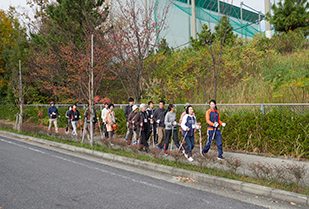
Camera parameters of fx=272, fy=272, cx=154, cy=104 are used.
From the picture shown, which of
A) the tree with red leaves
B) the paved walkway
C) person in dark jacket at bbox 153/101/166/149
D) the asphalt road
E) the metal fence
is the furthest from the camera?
the tree with red leaves

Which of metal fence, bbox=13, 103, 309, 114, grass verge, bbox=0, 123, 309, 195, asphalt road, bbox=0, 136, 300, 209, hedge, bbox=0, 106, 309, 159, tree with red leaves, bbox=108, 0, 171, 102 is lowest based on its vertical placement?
asphalt road, bbox=0, 136, 300, 209

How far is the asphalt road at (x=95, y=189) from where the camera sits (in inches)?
194

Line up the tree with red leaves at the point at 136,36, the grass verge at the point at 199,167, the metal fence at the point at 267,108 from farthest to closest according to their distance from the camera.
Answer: the tree with red leaves at the point at 136,36 < the metal fence at the point at 267,108 < the grass verge at the point at 199,167

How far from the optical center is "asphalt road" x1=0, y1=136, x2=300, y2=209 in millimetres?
4939

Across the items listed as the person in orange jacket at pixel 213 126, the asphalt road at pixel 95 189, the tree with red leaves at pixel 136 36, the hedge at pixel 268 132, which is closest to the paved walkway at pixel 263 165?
the person in orange jacket at pixel 213 126

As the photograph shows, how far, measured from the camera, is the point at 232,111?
10633mm

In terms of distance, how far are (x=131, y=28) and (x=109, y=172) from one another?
10562 mm

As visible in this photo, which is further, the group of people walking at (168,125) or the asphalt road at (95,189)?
the group of people walking at (168,125)

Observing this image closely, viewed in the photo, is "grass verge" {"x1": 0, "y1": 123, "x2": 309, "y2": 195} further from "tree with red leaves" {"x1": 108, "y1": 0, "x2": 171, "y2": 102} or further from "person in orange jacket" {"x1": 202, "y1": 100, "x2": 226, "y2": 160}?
"tree with red leaves" {"x1": 108, "y1": 0, "x2": 171, "y2": 102}

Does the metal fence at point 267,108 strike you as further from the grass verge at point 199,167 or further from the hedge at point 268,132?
the grass verge at point 199,167

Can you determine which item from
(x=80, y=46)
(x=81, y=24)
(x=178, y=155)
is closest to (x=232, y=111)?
(x=178, y=155)

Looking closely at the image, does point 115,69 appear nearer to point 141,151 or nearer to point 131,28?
point 131,28

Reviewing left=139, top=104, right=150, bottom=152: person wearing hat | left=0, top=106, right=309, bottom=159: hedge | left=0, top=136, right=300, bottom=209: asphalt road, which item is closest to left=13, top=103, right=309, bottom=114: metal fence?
left=0, top=106, right=309, bottom=159: hedge

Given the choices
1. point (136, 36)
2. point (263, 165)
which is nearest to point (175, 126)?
point (263, 165)
